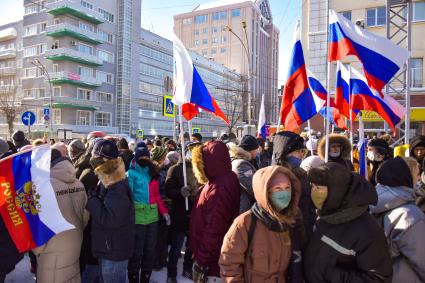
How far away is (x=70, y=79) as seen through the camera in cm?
4812

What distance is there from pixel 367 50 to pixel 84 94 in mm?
50628

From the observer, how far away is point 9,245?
3186mm

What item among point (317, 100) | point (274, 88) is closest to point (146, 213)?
point (317, 100)

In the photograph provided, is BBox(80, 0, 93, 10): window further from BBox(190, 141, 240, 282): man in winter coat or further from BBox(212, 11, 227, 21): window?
BBox(212, 11, 227, 21): window

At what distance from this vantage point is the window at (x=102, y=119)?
5302 cm

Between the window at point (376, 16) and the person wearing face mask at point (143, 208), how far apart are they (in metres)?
21.0

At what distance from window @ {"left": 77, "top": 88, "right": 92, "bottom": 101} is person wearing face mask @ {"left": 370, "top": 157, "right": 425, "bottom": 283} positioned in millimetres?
51899

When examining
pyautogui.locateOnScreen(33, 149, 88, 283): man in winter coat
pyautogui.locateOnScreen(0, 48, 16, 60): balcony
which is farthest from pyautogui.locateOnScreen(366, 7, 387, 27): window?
pyautogui.locateOnScreen(0, 48, 16, 60): balcony

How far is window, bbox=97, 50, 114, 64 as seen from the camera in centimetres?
5331

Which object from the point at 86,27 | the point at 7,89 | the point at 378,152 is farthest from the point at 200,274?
the point at 7,89

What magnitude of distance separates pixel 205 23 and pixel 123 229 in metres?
113

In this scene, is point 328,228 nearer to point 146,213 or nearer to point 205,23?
point 146,213

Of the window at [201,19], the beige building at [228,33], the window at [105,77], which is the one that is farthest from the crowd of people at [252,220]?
the window at [201,19]

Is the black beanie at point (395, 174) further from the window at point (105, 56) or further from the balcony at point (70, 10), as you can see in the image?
the window at point (105, 56)
